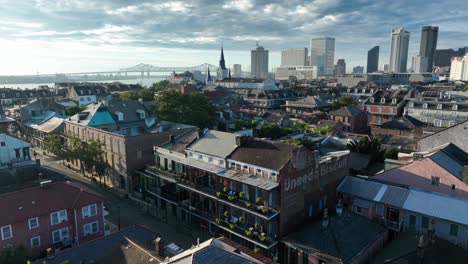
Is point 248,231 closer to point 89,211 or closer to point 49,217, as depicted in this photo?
point 89,211

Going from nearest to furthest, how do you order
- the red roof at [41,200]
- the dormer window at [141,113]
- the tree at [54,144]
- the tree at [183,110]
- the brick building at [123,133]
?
the red roof at [41,200], the brick building at [123,133], the tree at [54,144], the dormer window at [141,113], the tree at [183,110]

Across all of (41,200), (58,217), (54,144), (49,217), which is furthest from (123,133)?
(49,217)

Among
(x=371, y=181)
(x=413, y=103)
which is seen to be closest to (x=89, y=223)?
(x=371, y=181)

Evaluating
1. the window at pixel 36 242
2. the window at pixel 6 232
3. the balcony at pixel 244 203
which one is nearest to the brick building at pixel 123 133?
the window at pixel 36 242

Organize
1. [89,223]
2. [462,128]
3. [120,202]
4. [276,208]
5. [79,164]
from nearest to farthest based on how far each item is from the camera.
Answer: [276,208] → [89,223] → [462,128] → [120,202] → [79,164]

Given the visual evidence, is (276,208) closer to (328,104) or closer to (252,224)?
(252,224)

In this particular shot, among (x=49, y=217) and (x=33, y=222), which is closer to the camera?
(x=33, y=222)

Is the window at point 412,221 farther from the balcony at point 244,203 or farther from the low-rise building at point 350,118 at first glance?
the low-rise building at point 350,118
